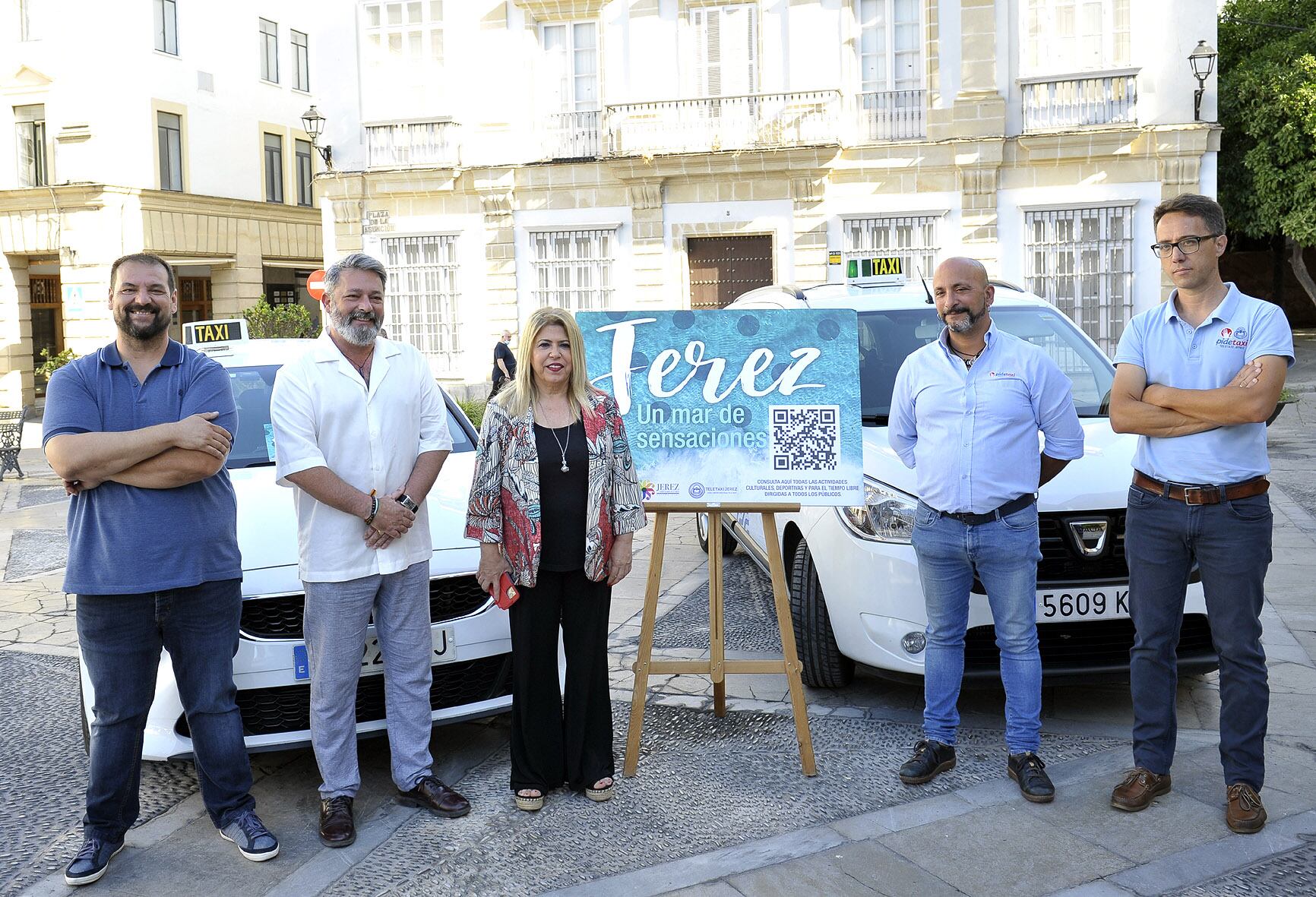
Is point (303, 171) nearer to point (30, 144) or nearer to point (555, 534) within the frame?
point (30, 144)

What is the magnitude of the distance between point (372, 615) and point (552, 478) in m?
0.87

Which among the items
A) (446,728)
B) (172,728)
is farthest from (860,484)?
(172,728)

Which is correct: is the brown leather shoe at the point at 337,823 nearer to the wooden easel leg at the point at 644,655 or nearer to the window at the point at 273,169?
the wooden easel leg at the point at 644,655

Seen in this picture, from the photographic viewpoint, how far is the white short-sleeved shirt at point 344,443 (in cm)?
407

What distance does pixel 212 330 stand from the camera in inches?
384

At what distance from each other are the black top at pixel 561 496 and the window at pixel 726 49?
59.4 ft

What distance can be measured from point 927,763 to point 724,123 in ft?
59.3

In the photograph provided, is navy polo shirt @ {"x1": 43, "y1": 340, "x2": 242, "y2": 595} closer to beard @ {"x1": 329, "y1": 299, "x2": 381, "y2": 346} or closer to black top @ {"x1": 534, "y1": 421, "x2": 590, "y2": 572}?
beard @ {"x1": 329, "y1": 299, "x2": 381, "y2": 346}

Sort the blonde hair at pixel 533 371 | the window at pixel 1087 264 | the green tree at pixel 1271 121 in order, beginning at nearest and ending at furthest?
the blonde hair at pixel 533 371 < the window at pixel 1087 264 < the green tree at pixel 1271 121

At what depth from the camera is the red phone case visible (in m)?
4.21

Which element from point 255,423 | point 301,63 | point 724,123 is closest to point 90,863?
point 255,423

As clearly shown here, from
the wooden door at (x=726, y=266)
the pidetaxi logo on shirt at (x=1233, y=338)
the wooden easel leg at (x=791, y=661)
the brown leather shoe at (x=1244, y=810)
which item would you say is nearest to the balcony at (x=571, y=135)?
the wooden door at (x=726, y=266)

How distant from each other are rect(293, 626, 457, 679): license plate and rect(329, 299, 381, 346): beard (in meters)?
1.11

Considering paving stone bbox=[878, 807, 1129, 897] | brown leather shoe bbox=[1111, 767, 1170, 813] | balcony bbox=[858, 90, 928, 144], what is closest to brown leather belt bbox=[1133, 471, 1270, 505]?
brown leather shoe bbox=[1111, 767, 1170, 813]
